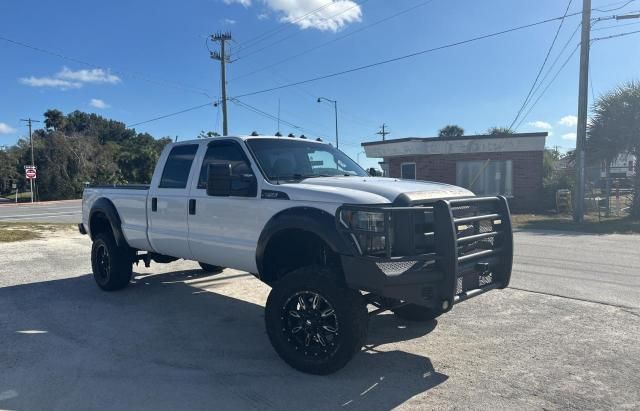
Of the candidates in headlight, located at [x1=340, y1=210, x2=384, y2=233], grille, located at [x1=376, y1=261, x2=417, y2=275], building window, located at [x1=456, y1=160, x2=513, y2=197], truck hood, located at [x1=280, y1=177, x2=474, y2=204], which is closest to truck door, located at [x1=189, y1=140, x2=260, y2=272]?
truck hood, located at [x1=280, y1=177, x2=474, y2=204]

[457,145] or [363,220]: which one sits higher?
[457,145]

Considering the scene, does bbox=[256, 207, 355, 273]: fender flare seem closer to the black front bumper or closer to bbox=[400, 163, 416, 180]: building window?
the black front bumper

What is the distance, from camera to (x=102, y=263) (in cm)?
735

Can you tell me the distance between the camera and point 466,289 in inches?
164

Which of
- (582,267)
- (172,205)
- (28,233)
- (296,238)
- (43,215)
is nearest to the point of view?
(296,238)

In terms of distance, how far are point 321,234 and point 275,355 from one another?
1396 mm

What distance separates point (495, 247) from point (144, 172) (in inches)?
2119

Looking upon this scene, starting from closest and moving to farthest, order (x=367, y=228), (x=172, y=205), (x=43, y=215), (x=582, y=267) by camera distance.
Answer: (x=367, y=228)
(x=172, y=205)
(x=582, y=267)
(x=43, y=215)

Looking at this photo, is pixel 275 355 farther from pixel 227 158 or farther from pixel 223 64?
pixel 223 64

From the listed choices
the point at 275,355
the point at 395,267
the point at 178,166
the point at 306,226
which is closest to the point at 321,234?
Result: the point at 306,226

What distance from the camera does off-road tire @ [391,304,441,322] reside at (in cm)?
544

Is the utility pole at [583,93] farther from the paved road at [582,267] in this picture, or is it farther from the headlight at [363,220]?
the headlight at [363,220]

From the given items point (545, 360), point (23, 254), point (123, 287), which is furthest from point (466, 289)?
point (23, 254)

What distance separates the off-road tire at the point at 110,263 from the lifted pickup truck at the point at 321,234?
1.00m
